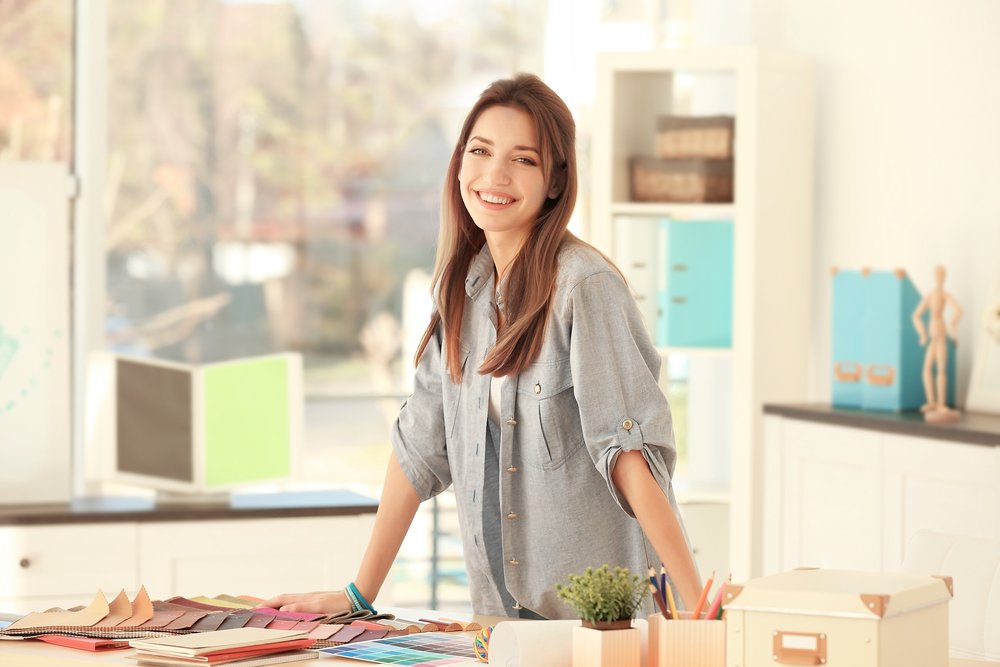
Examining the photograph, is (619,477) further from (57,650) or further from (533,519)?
(57,650)

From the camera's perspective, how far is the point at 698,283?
4148 millimetres

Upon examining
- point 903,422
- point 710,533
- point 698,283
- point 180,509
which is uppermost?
point 698,283

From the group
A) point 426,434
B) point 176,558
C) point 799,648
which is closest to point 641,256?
point 176,558

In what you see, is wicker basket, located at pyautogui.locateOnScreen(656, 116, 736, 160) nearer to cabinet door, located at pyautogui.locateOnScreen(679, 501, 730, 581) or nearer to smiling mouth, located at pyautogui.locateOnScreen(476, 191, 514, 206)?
cabinet door, located at pyautogui.locateOnScreen(679, 501, 730, 581)

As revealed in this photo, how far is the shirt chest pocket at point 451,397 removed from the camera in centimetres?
222

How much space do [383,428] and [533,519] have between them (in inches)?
104

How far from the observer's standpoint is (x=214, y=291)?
458cm

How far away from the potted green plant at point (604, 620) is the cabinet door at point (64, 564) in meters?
1.96

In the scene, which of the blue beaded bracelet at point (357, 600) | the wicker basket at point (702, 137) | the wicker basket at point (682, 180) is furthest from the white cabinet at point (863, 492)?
the blue beaded bracelet at point (357, 600)

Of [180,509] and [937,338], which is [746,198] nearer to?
[937,338]

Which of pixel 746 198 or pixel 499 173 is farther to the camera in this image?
pixel 746 198

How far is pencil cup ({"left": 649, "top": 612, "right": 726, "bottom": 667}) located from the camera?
62.8 inches

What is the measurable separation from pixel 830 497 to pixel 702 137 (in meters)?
1.15

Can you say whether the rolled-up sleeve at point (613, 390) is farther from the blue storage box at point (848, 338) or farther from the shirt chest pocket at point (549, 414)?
the blue storage box at point (848, 338)
